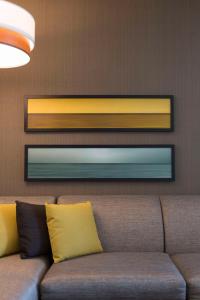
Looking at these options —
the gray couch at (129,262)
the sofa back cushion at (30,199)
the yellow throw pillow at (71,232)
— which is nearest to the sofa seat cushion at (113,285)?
the gray couch at (129,262)

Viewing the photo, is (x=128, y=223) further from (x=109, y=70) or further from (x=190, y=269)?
(x=109, y=70)

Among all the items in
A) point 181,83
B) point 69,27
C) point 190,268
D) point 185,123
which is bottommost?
point 190,268

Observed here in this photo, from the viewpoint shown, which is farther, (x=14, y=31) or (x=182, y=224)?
(x=182, y=224)

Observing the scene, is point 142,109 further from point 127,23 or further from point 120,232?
point 120,232

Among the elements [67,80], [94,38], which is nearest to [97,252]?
[67,80]

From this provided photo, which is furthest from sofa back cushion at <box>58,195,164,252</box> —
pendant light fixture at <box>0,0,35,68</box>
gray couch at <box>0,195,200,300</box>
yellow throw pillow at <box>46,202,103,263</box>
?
pendant light fixture at <box>0,0,35,68</box>

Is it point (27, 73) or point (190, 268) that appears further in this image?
point (27, 73)

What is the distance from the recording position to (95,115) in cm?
309

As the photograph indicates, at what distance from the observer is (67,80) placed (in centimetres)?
312

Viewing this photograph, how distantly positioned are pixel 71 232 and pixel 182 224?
81 centimetres

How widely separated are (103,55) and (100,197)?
1.17 metres

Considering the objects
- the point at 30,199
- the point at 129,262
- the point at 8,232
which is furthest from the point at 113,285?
the point at 30,199

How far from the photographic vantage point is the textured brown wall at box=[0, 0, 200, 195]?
312 centimetres

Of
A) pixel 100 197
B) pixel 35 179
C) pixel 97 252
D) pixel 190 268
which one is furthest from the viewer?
pixel 35 179
